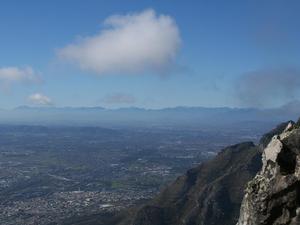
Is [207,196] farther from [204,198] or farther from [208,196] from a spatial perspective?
[204,198]

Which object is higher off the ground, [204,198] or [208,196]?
[208,196]

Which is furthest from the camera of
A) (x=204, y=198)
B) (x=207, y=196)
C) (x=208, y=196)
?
(x=204, y=198)

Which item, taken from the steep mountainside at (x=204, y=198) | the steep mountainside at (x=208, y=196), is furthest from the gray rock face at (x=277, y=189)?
the steep mountainside at (x=208, y=196)

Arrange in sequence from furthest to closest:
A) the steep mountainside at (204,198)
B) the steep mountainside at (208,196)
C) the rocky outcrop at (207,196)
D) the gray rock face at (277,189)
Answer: the steep mountainside at (204,198) < the rocky outcrop at (207,196) < the steep mountainside at (208,196) < the gray rock face at (277,189)

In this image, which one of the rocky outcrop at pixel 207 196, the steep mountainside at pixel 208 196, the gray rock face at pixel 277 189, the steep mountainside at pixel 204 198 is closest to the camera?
the gray rock face at pixel 277 189

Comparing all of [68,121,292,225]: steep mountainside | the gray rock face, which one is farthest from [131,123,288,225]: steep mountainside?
the gray rock face

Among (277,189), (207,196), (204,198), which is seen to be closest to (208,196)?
(207,196)

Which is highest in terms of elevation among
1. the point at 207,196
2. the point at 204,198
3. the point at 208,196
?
the point at 208,196

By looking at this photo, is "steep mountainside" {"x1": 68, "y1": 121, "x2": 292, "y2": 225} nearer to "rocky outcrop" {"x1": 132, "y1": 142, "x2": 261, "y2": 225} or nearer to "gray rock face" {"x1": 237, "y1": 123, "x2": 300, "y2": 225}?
"rocky outcrop" {"x1": 132, "y1": 142, "x2": 261, "y2": 225}

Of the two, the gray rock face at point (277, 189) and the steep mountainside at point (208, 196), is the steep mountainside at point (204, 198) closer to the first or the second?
the steep mountainside at point (208, 196)

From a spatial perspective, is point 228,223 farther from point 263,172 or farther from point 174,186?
point 263,172
